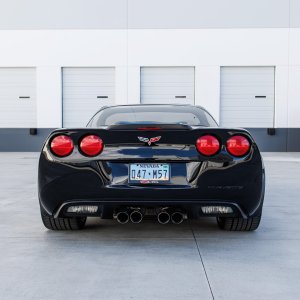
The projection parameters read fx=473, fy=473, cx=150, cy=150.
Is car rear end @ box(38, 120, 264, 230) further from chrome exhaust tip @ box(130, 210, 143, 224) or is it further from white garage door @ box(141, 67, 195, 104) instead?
white garage door @ box(141, 67, 195, 104)

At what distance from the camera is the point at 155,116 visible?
4.30 metres

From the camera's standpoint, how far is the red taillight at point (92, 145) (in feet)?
11.6

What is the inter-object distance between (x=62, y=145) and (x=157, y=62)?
530 inches

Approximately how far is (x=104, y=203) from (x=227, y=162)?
3.18 ft

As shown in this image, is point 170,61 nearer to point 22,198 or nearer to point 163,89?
point 163,89

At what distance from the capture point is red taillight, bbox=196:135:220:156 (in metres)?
3.52

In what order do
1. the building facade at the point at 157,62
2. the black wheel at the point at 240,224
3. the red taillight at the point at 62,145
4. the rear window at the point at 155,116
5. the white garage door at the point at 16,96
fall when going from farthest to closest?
the white garage door at the point at 16,96 → the building facade at the point at 157,62 → the rear window at the point at 155,116 → the black wheel at the point at 240,224 → the red taillight at the point at 62,145

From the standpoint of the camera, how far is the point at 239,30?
1664 cm

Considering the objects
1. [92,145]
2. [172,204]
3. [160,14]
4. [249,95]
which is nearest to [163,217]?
[172,204]

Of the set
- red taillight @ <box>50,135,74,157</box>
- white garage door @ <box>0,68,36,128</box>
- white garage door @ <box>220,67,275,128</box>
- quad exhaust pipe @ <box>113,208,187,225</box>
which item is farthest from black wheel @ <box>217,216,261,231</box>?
white garage door @ <box>0,68,36,128</box>

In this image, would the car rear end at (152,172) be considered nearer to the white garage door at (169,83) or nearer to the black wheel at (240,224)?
the black wheel at (240,224)

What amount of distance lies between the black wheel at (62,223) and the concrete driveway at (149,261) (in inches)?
2.7

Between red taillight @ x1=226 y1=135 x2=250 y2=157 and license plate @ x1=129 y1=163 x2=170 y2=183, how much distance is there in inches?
19.5

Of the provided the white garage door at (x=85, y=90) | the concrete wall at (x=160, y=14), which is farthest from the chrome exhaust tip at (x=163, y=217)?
the concrete wall at (x=160, y=14)
